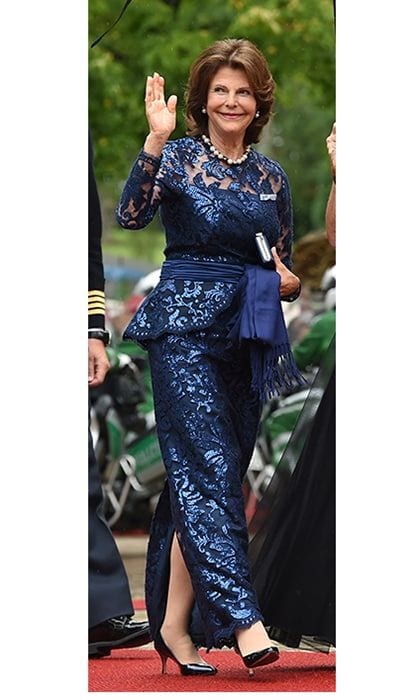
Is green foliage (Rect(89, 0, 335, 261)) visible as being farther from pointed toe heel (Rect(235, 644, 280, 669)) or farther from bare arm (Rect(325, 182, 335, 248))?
pointed toe heel (Rect(235, 644, 280, 669))

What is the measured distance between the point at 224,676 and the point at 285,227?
134cm

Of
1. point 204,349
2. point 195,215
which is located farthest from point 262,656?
point 195,215

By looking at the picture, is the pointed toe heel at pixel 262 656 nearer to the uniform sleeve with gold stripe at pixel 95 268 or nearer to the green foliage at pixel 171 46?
the uniform sleeve with gold stripe at pixel 95 268

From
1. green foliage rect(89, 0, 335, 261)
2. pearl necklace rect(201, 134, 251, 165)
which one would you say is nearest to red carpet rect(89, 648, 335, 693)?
pearl necklace rect(201, 134, 251, 165)

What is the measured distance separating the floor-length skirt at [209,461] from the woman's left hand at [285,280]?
9.1 inches

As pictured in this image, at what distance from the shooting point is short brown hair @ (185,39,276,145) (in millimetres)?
5832

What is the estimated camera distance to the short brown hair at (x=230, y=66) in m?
5.83

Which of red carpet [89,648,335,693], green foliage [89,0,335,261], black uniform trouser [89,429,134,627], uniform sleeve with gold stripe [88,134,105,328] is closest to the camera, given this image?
red carpet [89,648,335,693]

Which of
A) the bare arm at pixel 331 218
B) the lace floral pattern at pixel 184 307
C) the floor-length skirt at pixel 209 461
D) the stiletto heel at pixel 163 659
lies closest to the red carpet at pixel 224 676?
the stiletto heel at pixel 163 659

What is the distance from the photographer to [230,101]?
584cm

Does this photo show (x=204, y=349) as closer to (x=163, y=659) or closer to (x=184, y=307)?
(x=184, y=307)
